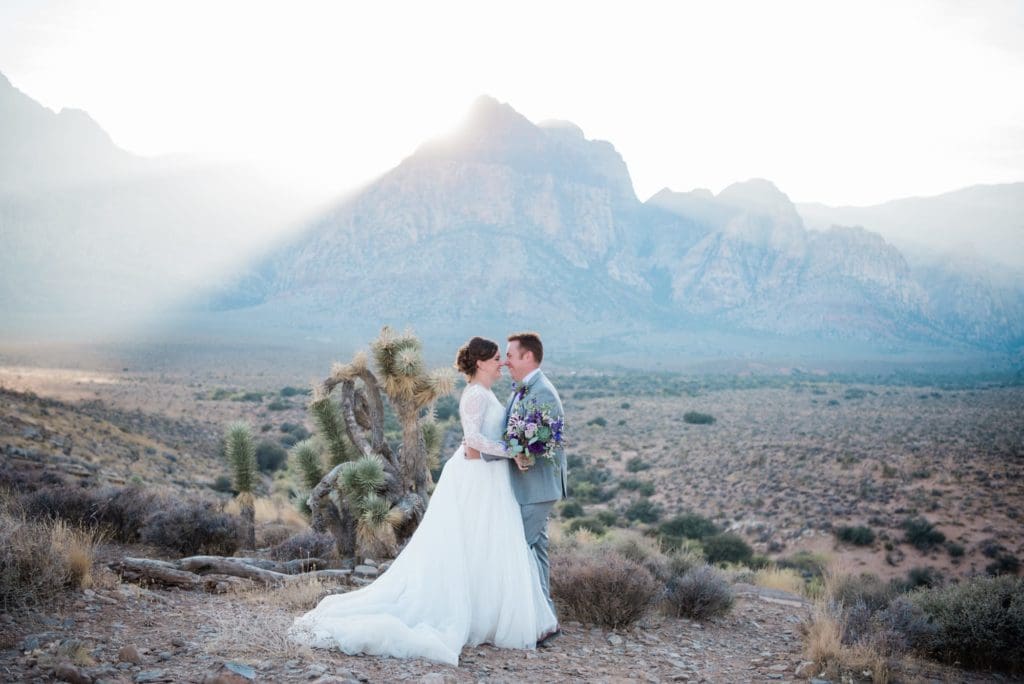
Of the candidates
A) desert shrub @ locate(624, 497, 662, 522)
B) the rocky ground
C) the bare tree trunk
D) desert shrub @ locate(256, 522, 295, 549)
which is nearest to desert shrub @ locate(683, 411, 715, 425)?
desert shrub @ locate(624, 497, 662, 522)

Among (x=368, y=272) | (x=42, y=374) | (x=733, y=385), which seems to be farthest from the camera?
(x=368, y=272)

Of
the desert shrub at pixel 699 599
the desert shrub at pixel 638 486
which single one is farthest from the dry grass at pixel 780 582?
the desert shrub at pixel 638 486

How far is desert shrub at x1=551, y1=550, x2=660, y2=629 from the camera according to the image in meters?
6.80

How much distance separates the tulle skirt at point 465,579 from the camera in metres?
5.47

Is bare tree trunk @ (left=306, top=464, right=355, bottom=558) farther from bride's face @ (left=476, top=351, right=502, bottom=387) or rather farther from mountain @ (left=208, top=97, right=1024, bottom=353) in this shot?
mountain @ (left=208, top=97, right=1024, bottom=353)

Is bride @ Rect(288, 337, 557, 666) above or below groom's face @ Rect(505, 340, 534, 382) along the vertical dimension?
below

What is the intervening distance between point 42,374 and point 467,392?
50.6 m

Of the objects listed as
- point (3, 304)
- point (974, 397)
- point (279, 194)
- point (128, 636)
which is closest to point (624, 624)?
point (128, 636)

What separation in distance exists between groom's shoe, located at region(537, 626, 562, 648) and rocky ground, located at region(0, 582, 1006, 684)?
0.38 ft

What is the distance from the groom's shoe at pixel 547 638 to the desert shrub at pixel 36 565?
13.4ft

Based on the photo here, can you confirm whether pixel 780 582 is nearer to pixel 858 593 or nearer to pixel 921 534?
pixel 858 593

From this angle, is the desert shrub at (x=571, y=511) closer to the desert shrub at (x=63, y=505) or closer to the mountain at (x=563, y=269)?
the desert shrub at (x=63, y=505)

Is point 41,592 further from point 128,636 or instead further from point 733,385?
point 733,385

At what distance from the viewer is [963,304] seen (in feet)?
437
